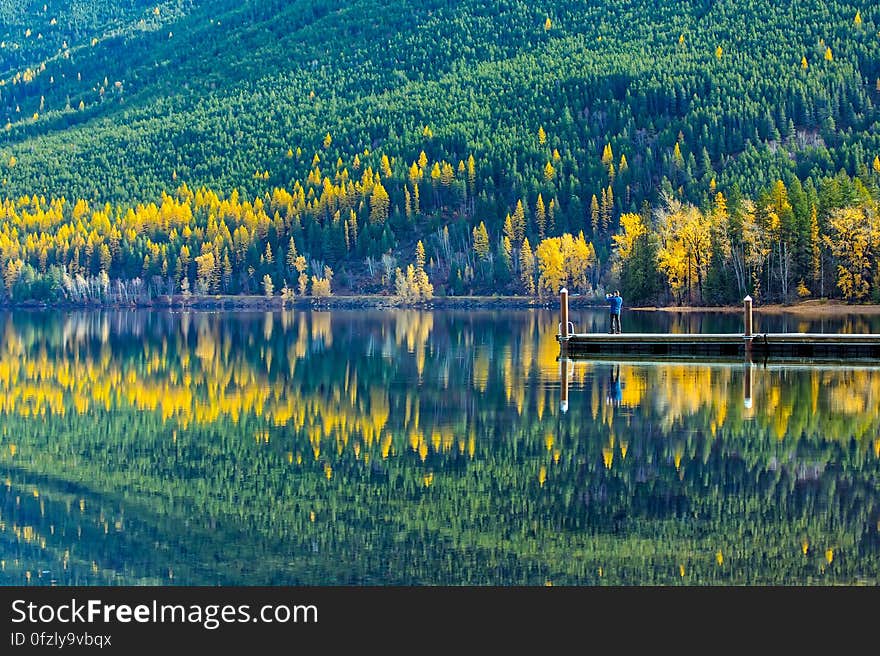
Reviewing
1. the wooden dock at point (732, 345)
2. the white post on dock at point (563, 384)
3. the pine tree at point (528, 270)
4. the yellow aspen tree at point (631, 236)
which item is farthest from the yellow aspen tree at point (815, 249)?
the pine tree at point (528, 270)

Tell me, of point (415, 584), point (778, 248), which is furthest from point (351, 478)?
point (778, 248)

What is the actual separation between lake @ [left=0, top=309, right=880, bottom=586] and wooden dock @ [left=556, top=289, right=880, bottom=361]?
6.58 feet

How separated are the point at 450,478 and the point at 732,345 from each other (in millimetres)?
28377

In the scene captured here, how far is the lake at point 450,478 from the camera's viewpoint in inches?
895

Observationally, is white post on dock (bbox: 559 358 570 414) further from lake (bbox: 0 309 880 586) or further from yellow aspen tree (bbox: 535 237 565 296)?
yellow aspen tree (bbox: 535 237 565 296)

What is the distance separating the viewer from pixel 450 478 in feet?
94.5

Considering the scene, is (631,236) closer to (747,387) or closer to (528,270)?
(528,270)

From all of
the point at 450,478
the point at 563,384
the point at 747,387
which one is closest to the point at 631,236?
the point at 563,384

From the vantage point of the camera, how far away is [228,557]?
2331 cm

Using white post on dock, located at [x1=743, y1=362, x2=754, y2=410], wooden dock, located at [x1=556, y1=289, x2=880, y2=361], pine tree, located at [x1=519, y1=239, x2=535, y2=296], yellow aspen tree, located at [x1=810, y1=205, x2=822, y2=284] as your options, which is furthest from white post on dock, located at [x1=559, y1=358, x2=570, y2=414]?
pine tree, located at [x1=519, y1=239, x2=535, y2=296]

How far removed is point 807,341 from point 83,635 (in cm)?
3865

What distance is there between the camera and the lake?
22734mm

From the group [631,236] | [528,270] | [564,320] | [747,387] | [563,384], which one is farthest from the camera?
[528,270]

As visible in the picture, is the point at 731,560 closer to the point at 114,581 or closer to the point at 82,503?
the point at 114,581
